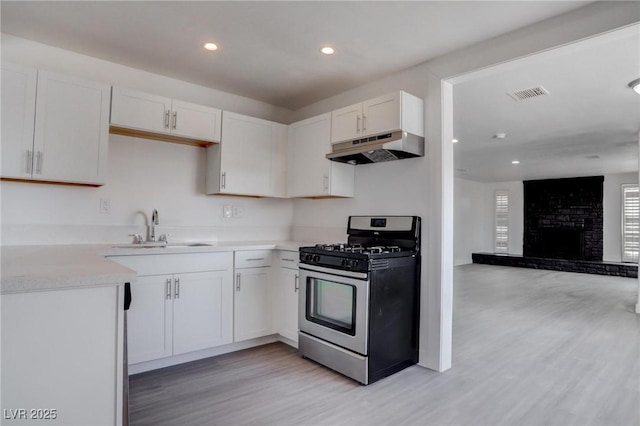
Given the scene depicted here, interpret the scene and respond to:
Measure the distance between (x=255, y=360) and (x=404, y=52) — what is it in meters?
2.70

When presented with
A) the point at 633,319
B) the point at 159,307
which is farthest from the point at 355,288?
the point at 633,319

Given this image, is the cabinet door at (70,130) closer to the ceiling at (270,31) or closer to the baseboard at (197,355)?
the ceiling at (270,31)

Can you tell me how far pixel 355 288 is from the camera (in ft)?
8.68

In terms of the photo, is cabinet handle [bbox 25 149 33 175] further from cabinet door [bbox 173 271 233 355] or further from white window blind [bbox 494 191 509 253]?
white window blind [bbox 494 191 509 253]

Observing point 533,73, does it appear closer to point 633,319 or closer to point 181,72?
point 181,72

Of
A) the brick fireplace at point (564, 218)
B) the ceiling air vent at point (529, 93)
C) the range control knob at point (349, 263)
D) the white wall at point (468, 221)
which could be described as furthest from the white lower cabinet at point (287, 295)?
the brick fireplace at point (564, 218)

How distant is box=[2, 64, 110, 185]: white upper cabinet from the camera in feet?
8.07

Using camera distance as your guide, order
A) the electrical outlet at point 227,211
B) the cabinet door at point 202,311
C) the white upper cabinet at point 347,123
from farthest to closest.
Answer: the electrical outlet at point 227,211, the white upper cabinet at point 347,123, the cabinet door at point 202,311

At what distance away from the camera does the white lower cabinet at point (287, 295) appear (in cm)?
327

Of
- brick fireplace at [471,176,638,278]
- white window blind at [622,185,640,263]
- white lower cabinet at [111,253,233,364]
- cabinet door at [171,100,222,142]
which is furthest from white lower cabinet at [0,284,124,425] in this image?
white window blind at [622,185,640,263]

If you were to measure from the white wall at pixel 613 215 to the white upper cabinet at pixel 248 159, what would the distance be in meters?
9.06

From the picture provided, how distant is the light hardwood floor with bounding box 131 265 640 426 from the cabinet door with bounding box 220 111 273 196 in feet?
4.92

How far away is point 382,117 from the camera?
2.93 metres

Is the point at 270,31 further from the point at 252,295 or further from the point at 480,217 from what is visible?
the point at 480,217
